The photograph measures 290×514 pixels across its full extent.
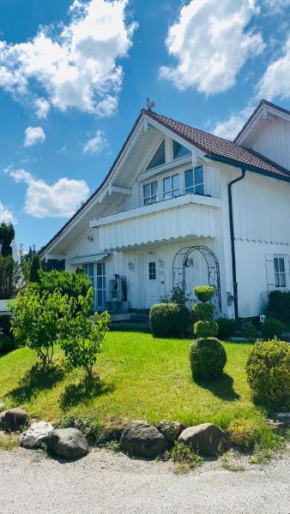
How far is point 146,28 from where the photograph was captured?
38.2 feet

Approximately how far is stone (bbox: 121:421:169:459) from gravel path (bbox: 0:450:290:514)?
6.5 inches

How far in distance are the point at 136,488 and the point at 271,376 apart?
2644 mm

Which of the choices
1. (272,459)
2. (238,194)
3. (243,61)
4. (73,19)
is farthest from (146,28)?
(272,459)

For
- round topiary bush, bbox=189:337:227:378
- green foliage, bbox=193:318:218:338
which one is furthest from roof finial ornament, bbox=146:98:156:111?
round topiary bush, bbox=189:337:227:378

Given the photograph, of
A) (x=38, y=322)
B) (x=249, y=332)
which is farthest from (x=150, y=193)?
(x=38, y=322)

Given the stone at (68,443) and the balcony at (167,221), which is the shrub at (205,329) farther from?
the balcony at (167,221)

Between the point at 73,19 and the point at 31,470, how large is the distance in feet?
36.9

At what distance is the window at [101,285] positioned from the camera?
18.6 metres

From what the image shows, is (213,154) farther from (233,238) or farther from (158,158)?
(158,158)

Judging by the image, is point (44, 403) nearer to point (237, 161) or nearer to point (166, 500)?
point (166, 500)

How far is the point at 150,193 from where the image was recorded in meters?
16.5

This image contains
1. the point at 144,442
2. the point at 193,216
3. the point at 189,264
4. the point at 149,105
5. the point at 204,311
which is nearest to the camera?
the point at 144,442

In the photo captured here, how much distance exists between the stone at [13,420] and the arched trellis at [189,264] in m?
7.69

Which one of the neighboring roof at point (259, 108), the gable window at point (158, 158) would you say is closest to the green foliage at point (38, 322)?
the gable window at point (158, 158)
